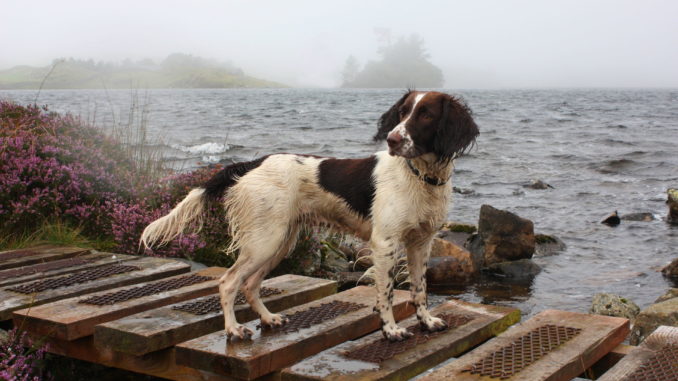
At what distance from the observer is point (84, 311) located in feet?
13.4

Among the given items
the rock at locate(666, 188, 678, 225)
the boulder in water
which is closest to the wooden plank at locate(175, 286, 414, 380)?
the boulder in water

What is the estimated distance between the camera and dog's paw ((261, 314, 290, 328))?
394 centimetres

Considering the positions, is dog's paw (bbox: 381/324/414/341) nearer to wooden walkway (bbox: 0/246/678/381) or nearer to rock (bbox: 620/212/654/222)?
wooden walkway (bbox: 0/246/678/381)

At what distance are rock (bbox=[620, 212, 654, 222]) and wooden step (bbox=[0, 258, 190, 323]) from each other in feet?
33.8

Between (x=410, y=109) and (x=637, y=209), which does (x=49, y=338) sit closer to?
(x=410, y=109)

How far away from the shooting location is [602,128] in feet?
99.9

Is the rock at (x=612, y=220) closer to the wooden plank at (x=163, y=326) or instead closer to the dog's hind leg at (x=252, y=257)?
the wooden plank at (x=163, y=326)

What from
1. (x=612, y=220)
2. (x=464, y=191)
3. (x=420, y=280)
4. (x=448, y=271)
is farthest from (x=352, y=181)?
(x=464, y=191)

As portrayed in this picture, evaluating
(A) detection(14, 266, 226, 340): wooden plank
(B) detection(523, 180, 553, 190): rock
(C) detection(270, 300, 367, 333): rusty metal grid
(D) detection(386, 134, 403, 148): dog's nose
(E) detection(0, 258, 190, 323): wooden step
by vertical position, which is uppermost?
(D) detection(386, 134, 403, 148): dog's nose

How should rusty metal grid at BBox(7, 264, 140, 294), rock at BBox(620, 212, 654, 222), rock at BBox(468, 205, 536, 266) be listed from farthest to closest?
rock at BBox(620, 212, 654, 222)
rock at BBox(468, 205, 536, 266)
rusty metal grid at BBox(7, 264, 140, 294)

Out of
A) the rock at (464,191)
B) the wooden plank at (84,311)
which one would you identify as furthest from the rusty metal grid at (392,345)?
the rock at (464,191)

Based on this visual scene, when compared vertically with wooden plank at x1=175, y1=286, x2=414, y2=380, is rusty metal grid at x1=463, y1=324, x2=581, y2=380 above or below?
above

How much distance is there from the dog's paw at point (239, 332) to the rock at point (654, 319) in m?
3.80

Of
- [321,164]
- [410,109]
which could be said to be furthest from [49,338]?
[410,109]
